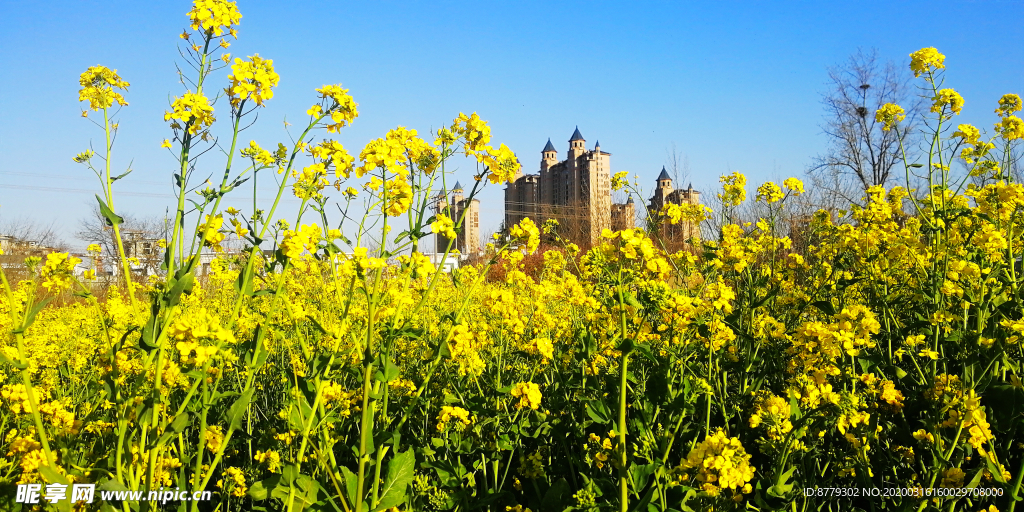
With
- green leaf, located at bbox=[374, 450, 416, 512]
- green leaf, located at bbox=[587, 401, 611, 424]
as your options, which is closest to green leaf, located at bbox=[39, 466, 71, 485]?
green leaf, located at bbox=[374, 450, 416, 512]

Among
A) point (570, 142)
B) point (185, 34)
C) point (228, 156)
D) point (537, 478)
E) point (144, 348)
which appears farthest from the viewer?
point (570, 142)

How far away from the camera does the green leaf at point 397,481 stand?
190 centimetres

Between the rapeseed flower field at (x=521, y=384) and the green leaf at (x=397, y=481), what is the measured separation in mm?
10

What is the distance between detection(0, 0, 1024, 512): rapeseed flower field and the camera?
1885mm

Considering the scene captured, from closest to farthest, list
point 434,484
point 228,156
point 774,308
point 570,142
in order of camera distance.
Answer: point 228,156 → point 434,484 → point 774,308 → point 570,142

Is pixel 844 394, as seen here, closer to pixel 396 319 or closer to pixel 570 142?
pixel 396 319

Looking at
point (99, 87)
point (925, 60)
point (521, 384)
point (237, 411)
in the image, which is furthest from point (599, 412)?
point (925, 60)

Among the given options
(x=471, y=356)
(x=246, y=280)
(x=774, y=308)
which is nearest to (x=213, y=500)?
(x=471, y=356)

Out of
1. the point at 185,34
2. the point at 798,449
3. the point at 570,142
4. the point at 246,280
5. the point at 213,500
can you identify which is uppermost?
the point at 570,142

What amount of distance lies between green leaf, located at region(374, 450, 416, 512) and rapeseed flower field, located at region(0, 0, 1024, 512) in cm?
1

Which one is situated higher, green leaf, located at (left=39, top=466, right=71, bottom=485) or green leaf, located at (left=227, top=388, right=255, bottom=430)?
green leaf, located at (left=227, top=388, right=255, bottom=430)

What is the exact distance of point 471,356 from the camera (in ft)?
8.88

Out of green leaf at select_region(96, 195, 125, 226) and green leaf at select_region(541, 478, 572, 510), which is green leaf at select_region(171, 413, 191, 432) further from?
green leaf at select_region(541, 478, 572, 510)

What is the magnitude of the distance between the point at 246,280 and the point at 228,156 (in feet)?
1.53
